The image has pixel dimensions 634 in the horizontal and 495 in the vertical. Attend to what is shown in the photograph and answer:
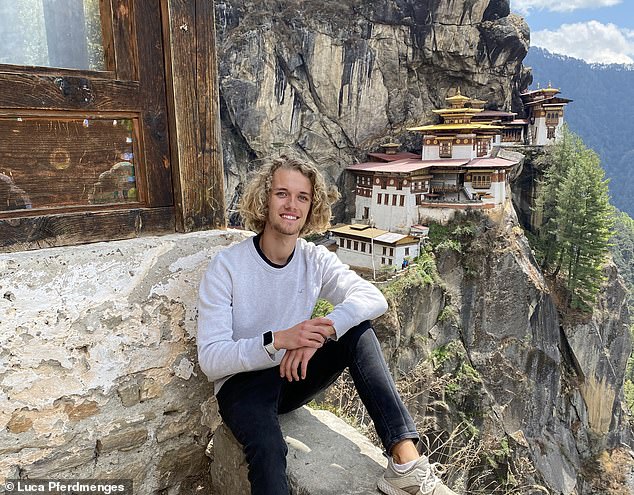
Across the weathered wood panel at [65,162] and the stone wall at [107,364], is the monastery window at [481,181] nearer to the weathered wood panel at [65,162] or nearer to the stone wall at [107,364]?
the stone wall at [107,364]

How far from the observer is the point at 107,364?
1855mm

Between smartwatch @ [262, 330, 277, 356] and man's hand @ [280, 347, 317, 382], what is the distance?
6 centimetres

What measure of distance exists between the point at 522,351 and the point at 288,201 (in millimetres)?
18867

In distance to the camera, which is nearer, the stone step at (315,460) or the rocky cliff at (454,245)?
the stone step at (315,460)

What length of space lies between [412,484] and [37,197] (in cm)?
171

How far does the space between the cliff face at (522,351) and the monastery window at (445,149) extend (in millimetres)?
3722

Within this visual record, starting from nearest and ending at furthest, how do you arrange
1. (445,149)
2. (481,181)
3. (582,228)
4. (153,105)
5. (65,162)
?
1. (65,162)
2. (153,105)
3. (481,181)
4. (582,228)
5. (445,149)

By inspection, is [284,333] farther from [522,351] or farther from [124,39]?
[522,351]

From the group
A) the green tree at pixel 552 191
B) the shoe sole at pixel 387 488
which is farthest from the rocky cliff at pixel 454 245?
the shoe sole at pixel 387 488

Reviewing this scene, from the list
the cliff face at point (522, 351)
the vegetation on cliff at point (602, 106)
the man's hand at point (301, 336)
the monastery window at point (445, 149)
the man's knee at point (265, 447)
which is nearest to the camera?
the man's knee at point (265, 447)

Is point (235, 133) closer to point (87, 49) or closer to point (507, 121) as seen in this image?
point (507, 121)

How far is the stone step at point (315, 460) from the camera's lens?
5.74 ft

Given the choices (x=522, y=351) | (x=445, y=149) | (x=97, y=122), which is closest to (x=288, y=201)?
(x=97, y=122)

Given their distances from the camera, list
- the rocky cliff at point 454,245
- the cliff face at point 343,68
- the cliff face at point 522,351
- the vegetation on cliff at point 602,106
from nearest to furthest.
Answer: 1. the cliff face at point 522,351
2. the rocky cliff at point 454,245
3. the cliff face at point 343,68
4. the vegetation on cliff at point 602,106
